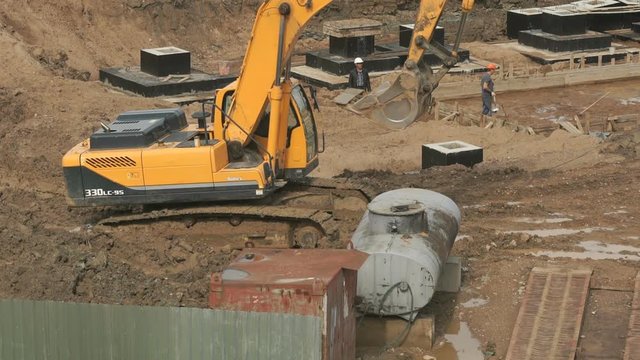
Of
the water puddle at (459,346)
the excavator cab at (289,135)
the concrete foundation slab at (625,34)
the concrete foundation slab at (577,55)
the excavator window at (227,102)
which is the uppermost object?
the excavator window at (227,102)

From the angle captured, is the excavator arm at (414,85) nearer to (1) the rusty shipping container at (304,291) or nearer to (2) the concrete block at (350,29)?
(1) the rusty shipping container at (304,291)

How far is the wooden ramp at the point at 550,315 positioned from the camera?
45.4ft

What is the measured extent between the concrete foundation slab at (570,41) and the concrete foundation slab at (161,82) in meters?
10.5

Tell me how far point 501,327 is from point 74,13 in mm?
21309

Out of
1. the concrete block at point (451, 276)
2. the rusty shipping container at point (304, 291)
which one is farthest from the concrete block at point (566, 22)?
the rusty shipping container at point (304, 291)

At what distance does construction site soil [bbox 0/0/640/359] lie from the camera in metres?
15.2

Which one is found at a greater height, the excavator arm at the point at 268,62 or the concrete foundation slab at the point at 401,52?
the excavator arm at the point at 268,62

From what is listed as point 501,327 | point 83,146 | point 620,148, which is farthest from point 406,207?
point 620,148

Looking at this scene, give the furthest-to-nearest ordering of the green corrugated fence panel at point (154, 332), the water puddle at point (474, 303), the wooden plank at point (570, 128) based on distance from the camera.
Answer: the wooden plank at point (570, 128)
the water puddle at point (474, 303)
the green corrugated fence panel at point (154, 332)

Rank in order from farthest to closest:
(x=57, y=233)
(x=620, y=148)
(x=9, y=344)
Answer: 1. (x=620, y=148)
2. (x=57, y=233)
3. (x=9, y=344)

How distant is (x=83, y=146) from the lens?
16.6m

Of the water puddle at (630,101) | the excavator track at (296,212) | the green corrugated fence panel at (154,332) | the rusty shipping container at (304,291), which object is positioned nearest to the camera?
the green corrugated fence panel at (154,332)

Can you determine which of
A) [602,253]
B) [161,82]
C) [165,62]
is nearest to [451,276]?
[602,253]

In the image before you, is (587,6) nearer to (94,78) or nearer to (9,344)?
(94,78)
